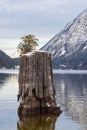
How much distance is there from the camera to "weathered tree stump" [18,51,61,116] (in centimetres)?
3959

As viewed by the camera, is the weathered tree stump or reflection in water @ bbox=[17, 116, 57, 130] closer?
reflection in water @ bbox=[17, 116, 57, 130]

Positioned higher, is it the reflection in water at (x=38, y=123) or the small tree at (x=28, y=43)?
the small tree at (x=28, y=43)

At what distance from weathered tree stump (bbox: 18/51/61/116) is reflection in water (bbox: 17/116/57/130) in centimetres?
143

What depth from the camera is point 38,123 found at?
121 ft

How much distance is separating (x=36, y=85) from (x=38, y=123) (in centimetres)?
406

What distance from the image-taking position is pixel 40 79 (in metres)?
39.9

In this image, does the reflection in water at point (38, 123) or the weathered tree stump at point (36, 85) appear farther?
the weathered tree stump at point (36, 85)

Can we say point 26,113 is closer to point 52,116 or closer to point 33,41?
point 52,116

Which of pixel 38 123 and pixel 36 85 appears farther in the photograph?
pixel 36 85

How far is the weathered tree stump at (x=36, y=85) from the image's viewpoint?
39594 millimetres

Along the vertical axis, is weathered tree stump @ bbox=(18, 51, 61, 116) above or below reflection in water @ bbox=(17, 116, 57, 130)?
above

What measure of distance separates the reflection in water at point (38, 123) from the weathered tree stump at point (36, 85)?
56.4 inches

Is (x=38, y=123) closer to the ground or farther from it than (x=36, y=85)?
closer to the ground

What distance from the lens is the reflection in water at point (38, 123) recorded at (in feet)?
114
